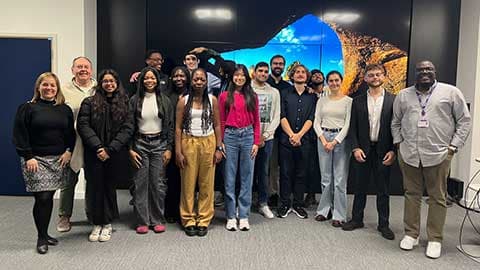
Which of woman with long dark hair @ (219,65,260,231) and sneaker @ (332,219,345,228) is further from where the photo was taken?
sneaker @ (332,219,345,228)

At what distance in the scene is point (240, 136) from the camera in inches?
145

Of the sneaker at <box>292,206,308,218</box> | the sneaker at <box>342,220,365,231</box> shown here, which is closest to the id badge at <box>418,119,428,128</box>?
the sneaker at <box>342,220,365,231</box>

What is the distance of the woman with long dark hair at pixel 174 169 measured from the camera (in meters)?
3.74

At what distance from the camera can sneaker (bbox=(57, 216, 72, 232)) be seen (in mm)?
3664

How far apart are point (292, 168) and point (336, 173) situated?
0.47 meters

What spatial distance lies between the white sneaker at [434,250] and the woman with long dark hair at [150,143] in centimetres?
220

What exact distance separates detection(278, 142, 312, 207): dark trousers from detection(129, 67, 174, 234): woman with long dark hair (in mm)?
1183

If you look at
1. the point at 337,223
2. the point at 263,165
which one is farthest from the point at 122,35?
the point at 337,223

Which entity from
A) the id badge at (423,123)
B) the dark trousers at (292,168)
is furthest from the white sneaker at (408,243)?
the dark trousers at (292,168)

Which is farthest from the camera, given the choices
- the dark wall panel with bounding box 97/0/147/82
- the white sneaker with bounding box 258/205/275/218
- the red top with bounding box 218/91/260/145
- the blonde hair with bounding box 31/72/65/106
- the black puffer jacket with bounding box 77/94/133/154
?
the dark wall panel with bounding box 97/0/147/82

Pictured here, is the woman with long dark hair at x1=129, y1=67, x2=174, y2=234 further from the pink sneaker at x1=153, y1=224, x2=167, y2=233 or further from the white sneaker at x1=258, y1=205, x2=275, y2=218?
the white sneaker at x1=258, y1=205, x2=275, y2=218

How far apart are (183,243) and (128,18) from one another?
3.04 m

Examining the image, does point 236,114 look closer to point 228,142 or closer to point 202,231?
point 228,142

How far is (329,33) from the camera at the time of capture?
5.17 meters
